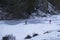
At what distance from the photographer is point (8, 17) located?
135ft

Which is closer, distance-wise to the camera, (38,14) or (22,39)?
(22,39)

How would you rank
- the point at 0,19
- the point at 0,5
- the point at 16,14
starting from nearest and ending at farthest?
the point at 0,19
the point at 16,14
the point at 0,5

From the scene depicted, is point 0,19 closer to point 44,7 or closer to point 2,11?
Answer: point 2,11

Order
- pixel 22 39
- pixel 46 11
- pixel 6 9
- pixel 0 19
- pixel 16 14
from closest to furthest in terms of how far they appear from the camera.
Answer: pixel 22 39, pixel 0 19, pixel 16 14, pixel 6 9, pixel 46 11

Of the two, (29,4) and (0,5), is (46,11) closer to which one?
(29,4)

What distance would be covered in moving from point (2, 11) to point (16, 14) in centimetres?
400

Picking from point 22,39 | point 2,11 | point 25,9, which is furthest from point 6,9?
point 22,39

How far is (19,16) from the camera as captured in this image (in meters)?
42.4

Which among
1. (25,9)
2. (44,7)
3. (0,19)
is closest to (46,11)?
(44,7)

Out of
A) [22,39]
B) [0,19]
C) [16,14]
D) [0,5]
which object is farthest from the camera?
[0,5]

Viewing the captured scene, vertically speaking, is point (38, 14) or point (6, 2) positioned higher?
point (6, 2)

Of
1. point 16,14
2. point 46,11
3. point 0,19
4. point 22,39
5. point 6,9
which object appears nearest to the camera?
point 22,39

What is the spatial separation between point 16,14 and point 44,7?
15.0 metres

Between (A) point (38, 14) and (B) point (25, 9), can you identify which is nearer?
(B) point (25, 9)
